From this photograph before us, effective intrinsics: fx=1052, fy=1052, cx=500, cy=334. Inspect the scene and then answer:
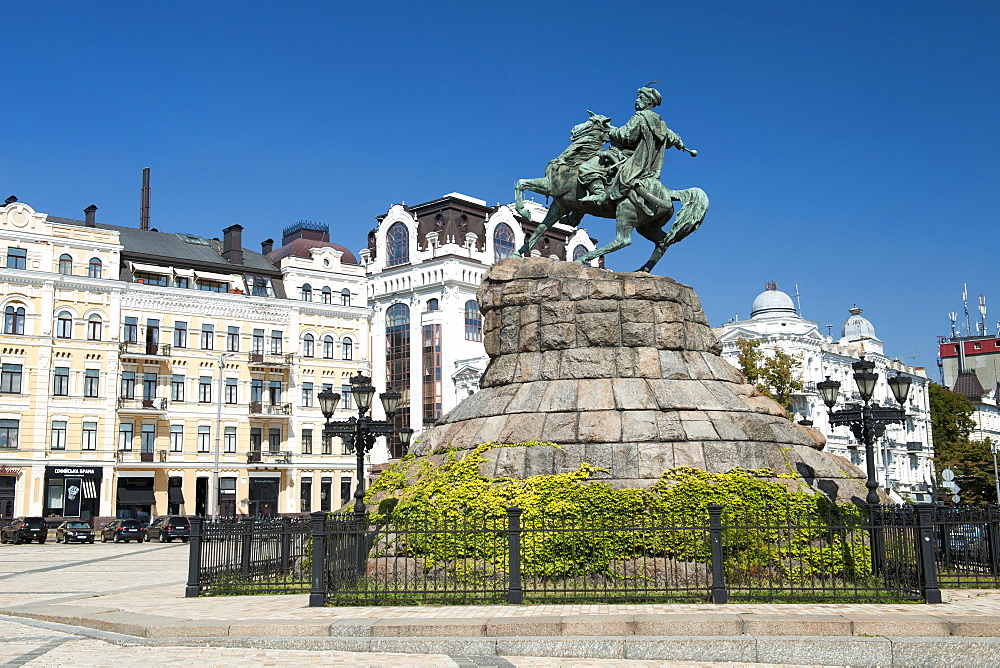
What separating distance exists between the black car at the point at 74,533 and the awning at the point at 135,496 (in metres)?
8.56

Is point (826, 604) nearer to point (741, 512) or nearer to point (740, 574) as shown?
point (740, 574)

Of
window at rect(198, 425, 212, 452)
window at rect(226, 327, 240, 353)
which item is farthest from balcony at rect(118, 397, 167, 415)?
window at rect(226, 327, 240, 353)

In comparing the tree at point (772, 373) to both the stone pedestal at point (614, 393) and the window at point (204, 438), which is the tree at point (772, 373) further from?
the window at point (204, 438)

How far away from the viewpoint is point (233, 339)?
55375 millimetres

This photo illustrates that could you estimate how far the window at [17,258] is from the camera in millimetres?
49312

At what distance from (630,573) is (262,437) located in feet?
144

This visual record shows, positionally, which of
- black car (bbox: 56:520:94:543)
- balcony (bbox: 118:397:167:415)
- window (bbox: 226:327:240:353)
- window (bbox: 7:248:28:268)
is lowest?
black car (bbox: 56:520:94:543)

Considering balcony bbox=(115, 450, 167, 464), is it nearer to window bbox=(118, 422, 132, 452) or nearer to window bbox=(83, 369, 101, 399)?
window bbox=(118, 422, 132, 452)

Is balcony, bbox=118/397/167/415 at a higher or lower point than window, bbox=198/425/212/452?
higher

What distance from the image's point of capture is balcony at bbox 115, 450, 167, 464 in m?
51.0

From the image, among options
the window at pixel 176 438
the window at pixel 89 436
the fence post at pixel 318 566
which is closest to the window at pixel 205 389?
the window at pixel 176 438

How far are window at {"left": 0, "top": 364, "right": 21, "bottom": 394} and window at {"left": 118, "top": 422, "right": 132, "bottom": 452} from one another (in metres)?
5.03

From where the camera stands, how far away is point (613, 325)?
1891cm

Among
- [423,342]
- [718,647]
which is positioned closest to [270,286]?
[423,342]
